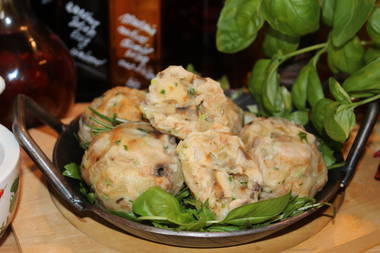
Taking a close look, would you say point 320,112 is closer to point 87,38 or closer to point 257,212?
point 257,212

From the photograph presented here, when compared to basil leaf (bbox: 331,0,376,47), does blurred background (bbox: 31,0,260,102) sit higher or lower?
lower

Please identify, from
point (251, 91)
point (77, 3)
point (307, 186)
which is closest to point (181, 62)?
point (77, 3)

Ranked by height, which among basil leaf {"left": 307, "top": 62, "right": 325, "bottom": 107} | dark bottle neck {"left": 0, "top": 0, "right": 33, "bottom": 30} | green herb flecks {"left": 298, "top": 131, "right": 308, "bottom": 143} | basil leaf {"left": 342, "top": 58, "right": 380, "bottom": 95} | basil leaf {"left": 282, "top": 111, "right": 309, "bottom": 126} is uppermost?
basil leaf {"left": 342, "top": 58, "right": 380, "bottom": 95}

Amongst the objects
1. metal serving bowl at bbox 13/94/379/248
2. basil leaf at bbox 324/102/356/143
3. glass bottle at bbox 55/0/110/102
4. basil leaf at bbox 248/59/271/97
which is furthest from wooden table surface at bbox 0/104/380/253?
glass bottle at bbox 55/0/110/102

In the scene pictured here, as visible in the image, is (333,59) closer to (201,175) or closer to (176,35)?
(201,175)

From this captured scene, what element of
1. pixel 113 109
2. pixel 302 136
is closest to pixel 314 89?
pixel 302 136

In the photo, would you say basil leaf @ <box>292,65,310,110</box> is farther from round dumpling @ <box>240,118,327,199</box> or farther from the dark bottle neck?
the dark bottle neck
